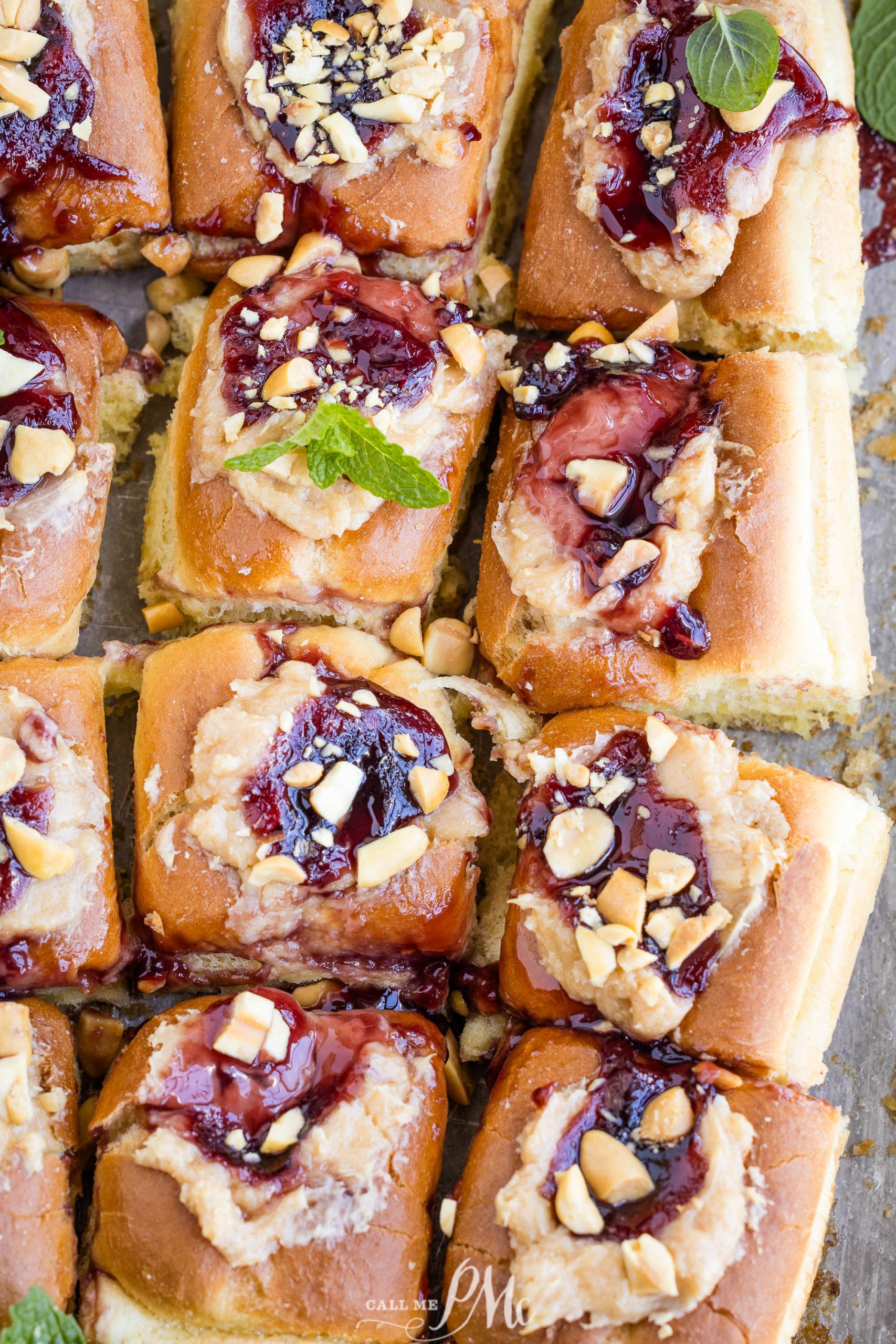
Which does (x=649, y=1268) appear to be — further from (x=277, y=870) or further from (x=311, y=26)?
(x=311, y=26)

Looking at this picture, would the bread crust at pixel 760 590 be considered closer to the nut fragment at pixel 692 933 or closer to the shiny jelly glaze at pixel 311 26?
the nut fragment at pixel 692 933

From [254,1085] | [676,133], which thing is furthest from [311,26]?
[254,1085]

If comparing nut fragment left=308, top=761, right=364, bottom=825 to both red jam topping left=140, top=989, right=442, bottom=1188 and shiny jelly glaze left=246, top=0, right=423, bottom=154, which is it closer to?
red jam topping left=140, top=989, right=442, bottom=1188

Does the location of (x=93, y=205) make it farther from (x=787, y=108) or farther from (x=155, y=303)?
(x=787, y=108)

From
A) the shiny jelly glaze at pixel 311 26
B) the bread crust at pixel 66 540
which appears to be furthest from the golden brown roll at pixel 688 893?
the shiny jelly glaze at pixel 311 26

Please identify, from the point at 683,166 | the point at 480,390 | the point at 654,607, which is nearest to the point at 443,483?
the point at 480,390

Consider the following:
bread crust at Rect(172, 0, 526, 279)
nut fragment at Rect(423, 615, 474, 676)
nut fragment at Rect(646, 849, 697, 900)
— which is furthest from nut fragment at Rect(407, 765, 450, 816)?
bread crust at Rect(172, 0, 526, 279)
